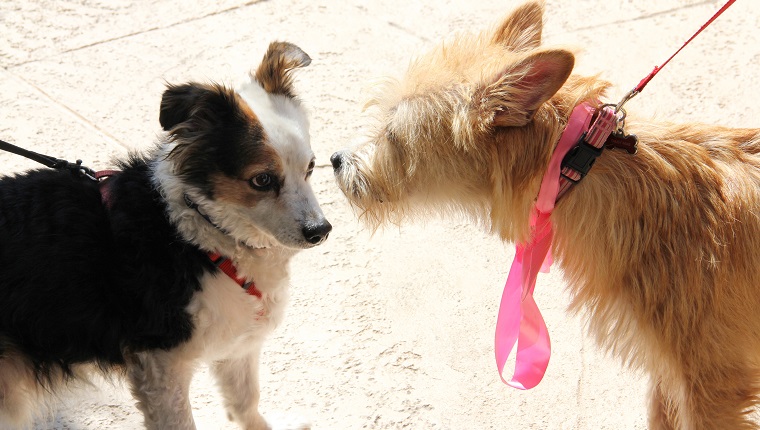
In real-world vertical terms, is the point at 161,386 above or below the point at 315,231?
below

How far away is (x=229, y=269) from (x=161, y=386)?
1.73ft

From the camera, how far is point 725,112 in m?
5.05

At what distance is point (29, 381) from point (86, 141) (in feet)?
7.62

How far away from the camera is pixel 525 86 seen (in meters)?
2.46

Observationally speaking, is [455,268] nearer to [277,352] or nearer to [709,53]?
[277,352]

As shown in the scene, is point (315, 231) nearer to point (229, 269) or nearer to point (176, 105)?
point (229, 269)

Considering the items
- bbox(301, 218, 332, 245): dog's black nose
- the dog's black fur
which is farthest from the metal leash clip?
the dog's black fur

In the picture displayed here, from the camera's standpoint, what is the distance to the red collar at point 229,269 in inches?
117

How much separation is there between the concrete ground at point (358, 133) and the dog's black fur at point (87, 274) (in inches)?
26.9

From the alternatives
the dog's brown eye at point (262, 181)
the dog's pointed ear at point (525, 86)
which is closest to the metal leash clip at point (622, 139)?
the dog's pointed ear at point (525, 86)

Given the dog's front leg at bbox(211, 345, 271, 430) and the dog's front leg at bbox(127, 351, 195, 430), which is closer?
the dog's front leg at bbox(127, 351, 195, 430)

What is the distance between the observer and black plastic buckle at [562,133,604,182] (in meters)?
2.47

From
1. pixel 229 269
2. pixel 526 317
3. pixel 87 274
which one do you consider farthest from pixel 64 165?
pixel 526 317

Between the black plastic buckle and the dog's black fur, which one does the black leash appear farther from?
the black plastic buckle
